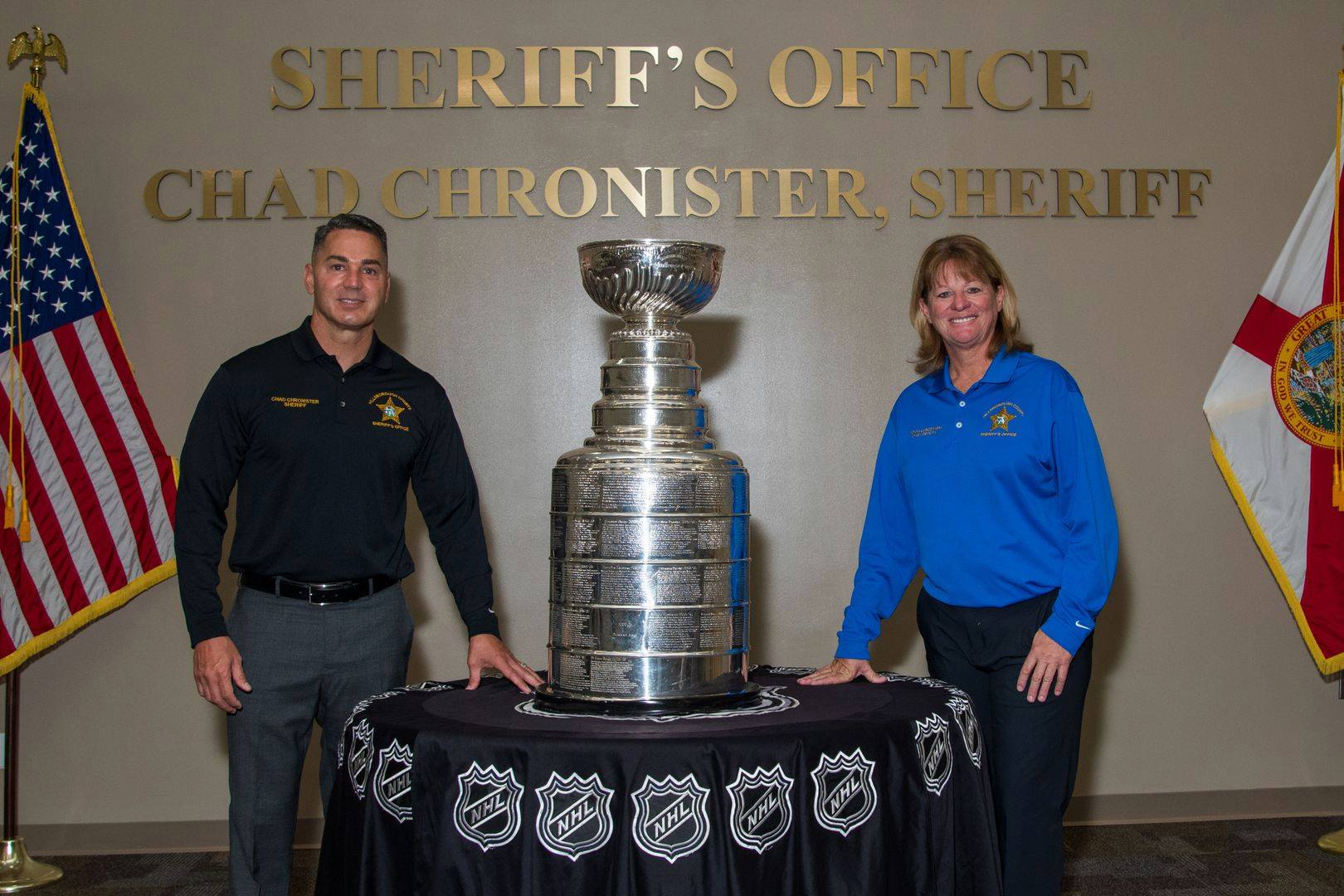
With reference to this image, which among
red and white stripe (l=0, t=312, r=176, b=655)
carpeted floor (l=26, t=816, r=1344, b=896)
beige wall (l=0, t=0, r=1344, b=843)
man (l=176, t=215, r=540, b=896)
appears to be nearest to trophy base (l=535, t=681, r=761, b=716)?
man (l=176, t=215, r=540, b=896)

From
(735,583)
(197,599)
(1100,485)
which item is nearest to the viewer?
(735,583)

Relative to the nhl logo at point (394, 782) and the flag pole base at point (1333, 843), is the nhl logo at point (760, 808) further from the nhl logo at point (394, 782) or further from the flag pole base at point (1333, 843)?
the flag pole base at point (1333, 843)

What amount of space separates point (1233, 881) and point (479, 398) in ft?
8.73

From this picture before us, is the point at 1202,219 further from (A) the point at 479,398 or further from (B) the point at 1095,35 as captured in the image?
(A) the point at 479,398

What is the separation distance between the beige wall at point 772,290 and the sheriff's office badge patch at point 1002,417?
5.85 feet

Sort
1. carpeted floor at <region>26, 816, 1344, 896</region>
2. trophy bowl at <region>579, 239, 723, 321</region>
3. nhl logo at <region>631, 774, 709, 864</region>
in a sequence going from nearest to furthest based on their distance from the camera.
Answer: nhl logo at <region>631, 774, 709, 864</region>, trophy bowl at <region>579, 239, 723, 321</region>, carpeted floor at <region>26, 816, 1344, 896</region>

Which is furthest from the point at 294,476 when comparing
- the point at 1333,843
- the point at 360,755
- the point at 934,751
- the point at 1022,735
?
the point at 1333,843

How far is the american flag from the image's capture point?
12.0 ft

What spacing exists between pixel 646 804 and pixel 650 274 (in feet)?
2.97

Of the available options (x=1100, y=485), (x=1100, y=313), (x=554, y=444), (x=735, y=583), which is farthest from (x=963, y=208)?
(x=735, y=583)

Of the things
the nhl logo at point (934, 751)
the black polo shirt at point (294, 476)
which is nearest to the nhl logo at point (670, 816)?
the nhl logo at point (934, 751)

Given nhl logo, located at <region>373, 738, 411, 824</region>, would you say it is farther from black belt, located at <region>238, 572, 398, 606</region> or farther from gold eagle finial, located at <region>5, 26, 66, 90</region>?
gold eagle finial, located at <region>5, 26, 66, 90</region>

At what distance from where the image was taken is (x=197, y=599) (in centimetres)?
251

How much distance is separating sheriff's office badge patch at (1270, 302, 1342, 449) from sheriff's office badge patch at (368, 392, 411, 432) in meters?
2.73
